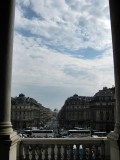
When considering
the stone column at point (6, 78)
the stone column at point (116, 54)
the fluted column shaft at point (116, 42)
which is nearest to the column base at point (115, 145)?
the stone column at point (116, 54)

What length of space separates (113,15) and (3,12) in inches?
165

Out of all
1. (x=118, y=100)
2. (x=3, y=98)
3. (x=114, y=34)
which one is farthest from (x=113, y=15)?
(x=3, y=98)

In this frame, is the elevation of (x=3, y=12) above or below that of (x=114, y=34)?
above

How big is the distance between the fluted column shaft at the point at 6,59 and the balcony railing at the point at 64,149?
3630 millimetres

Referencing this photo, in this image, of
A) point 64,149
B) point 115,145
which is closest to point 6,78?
point 115,145

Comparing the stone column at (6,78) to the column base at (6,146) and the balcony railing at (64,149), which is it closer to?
the column base at (6,146)

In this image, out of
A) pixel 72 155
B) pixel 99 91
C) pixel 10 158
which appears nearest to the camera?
pixel 10 158

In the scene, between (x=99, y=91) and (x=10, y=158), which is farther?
(x=99, y=91)

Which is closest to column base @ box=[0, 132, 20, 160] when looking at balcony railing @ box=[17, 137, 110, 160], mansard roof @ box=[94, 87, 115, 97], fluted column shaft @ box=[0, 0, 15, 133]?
fluted column shaft @ box=[0, 0, 15, 133]

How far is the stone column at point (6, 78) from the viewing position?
11711 millimetres

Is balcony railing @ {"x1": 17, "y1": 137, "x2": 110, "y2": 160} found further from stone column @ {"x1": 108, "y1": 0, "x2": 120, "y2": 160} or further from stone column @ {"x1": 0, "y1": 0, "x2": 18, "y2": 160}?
stone column @ {"x1": 0, "y1": 0, "x2": 18, "y2": 160}

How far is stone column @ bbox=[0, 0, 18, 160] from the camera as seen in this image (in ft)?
38.4

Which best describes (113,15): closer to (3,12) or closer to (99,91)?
(3,12)

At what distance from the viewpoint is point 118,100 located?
11.9 metres
